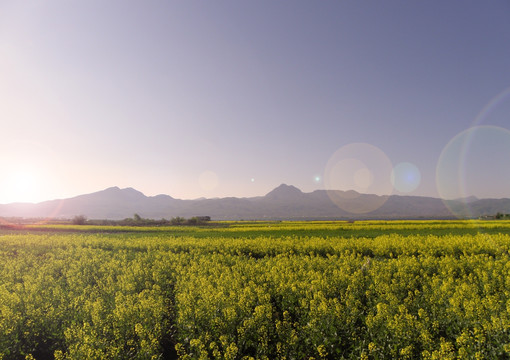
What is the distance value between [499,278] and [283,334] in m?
10.5

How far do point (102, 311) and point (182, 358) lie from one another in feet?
14.2

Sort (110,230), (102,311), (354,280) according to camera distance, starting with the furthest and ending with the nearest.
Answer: (110,230) < (354,280) < (102,311)

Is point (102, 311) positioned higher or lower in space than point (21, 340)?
higher

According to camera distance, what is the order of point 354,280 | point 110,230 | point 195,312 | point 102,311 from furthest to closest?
point 110,230 → point 354,280 → point 102,311 → point 195,312

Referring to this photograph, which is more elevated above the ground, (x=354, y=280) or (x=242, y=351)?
(x=354, y=280)

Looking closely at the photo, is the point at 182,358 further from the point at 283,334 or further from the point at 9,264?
the point at 9,264

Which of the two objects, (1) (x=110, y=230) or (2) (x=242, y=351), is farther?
(1) (x=110, y=230)

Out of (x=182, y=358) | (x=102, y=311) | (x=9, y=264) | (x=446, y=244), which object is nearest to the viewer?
(x=182, y=358)

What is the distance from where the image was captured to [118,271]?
15.4 m

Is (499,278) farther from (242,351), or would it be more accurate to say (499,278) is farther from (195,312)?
(195,312)

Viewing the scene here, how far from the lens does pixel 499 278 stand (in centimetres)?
1137

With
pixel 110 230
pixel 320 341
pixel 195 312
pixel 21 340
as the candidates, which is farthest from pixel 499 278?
pixel 110 230

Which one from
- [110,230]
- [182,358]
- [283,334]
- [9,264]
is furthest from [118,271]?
[110,230]

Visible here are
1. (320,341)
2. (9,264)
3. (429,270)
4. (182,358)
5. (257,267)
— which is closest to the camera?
(182,358)
